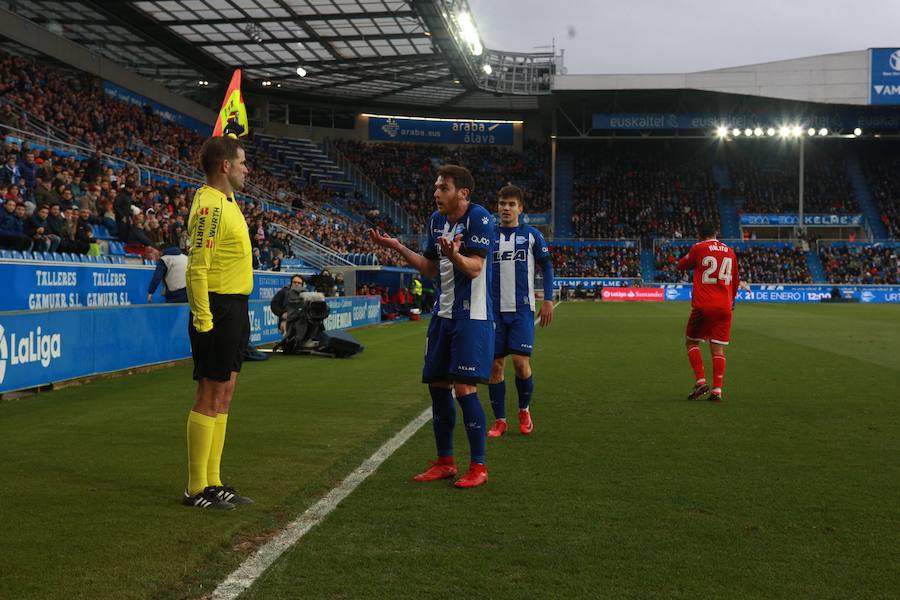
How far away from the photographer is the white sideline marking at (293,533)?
11.6ft

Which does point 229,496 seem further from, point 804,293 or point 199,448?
point 804,293

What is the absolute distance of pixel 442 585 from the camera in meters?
3.51

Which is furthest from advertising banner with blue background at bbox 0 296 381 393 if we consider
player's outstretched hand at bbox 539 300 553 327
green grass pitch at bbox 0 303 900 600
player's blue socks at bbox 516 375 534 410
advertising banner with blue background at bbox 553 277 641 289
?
advertising banner with blue background at bbox 553 277 641 289

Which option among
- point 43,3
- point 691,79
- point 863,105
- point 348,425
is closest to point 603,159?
point 691,79

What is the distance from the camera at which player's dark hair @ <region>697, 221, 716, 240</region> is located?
927cm

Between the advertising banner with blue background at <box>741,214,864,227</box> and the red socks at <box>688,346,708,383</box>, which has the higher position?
the advertising banner with blue background at <box>741,214,864,227</box>

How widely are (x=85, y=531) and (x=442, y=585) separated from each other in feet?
6.49

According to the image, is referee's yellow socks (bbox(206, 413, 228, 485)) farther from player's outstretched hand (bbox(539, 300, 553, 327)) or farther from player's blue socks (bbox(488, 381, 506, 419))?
player's outstretched hand (bbox(539, 300, 553, 327))

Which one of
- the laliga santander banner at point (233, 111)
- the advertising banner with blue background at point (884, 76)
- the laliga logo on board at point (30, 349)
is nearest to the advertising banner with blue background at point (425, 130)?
the advertising banner with blue background at point (884, 76)

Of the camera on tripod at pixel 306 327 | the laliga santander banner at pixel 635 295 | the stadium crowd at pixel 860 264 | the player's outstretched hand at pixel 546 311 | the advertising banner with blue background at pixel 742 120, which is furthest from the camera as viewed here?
the advertising banner with blue background at pixel 742 120

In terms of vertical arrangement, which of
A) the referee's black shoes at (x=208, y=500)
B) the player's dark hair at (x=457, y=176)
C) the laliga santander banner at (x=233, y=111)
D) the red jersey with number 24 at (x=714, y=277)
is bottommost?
the referee's black shoes at (x=208, y=500)

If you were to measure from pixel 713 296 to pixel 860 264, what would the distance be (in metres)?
47.2

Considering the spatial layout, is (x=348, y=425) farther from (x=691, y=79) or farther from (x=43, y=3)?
(x=691, y=79)

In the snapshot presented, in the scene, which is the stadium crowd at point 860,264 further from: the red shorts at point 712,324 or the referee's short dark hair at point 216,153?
the referee's short dark hair at point 216,153
